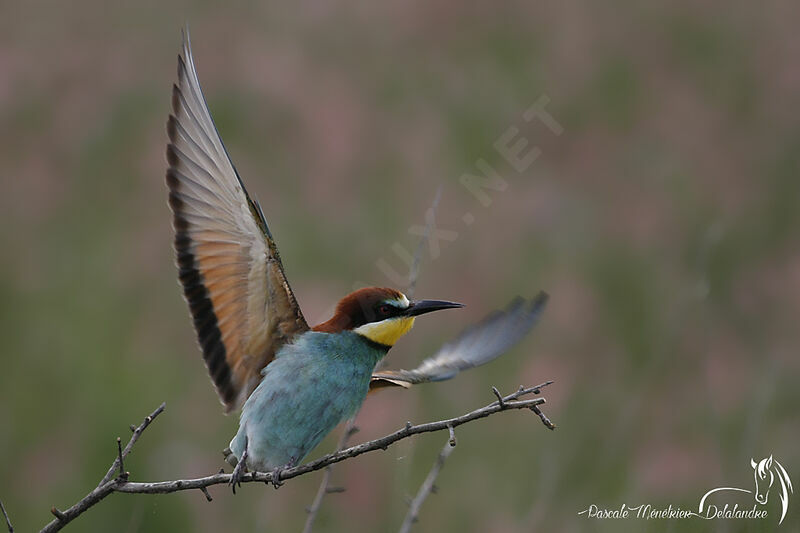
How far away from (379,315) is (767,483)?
34.3 inches

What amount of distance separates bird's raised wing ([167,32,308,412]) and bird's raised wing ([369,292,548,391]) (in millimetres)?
179

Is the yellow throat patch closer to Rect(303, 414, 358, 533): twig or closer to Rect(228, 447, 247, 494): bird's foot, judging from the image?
Rect(303, 414, 358, 533): twig

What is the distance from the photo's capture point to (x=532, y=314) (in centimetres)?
154

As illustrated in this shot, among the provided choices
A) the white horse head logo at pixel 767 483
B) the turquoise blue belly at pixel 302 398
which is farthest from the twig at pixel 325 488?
the white horse head logo at pixel 767 483

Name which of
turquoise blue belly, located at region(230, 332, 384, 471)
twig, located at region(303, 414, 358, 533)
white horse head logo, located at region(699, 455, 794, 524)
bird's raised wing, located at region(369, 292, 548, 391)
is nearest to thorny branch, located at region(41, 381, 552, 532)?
twig, located at region(303, 414, 358, 533)

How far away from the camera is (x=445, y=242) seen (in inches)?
137

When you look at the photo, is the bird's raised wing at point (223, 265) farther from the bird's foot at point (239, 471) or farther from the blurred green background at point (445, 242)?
the blurred green background at point (445, 242)

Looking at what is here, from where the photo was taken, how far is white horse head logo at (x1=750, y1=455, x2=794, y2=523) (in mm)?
1725

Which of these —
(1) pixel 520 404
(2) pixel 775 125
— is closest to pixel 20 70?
(2) pixel 775 125

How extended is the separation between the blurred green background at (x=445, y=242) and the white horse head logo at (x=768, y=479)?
55 millimetres

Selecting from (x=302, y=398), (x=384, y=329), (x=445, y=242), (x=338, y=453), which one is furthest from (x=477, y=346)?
(x=445, y=242)

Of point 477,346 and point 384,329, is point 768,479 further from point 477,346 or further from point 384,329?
point 384,329

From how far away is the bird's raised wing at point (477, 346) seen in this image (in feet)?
4.93

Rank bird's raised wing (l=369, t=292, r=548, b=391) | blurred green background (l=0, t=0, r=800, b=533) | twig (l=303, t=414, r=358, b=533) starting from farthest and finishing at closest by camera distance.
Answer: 1. blurred green background (l=0, t=0, r=800, b=533)
2. bird's raised wing (l=369, t=292, r=548, b=391)
3. twig (l=303, t=414, r=358, b=533)
